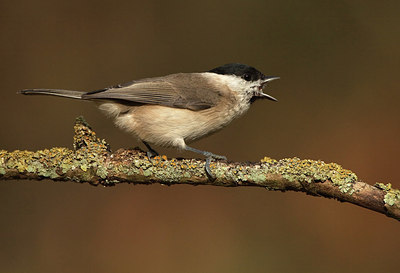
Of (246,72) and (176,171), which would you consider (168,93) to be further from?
(176,171)

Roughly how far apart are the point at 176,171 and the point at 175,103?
0.62 m

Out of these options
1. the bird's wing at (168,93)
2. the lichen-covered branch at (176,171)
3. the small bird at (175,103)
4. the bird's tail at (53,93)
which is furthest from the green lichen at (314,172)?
the bird's tail at (53,93)

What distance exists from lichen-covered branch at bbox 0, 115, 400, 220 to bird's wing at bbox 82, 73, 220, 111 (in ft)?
1.25

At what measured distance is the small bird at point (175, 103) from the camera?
2498mm

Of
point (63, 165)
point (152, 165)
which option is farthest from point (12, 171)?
point (152, 165)

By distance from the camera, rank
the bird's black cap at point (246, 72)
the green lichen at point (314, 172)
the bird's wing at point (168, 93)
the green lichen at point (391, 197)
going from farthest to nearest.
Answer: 1. the bird's black cap at point (246, 72)
2. the bird's wing at point (168, 93)
3. the green lichen at point (314, 172)
4. the green lichen at point (391, 197)

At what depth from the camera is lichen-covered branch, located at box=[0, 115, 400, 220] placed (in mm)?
1903

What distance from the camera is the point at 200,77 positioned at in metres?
2.85

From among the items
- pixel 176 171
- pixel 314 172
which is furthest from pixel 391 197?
pixel 176 171

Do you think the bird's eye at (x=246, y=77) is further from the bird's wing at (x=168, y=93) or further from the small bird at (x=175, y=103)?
the bird's wing at (x=168, y=93)

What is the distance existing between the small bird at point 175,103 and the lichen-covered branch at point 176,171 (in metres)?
0.28

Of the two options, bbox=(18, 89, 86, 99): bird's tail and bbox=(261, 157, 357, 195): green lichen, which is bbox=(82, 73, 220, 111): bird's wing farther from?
bbox=(261, 157, 357, 195): green lichen

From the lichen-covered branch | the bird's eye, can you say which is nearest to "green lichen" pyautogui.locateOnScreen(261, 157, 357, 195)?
the lichen-covered branch

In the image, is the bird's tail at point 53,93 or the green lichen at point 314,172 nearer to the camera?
the green lichen at point 314,172
